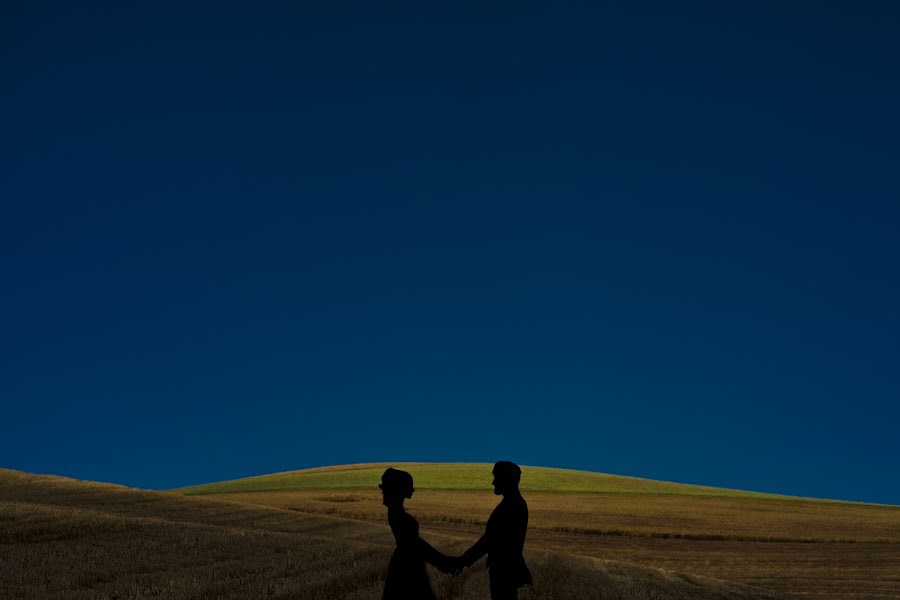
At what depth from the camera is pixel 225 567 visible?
61.8 ft

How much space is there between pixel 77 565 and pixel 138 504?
20298 mm

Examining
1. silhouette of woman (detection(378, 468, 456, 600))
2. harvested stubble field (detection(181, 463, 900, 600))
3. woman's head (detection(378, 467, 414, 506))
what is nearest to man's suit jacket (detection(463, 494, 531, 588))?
silhouette of woman (detection(378, 468, 456, 600))

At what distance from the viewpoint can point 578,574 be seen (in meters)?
21.2

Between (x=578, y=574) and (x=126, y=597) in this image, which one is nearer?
(x=126, y=597)

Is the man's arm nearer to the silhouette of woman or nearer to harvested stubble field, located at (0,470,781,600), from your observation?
the silhouette of woman

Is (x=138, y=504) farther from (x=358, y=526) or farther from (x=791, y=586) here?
(x=791, y=586)

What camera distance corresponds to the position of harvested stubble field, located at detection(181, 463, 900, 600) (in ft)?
105

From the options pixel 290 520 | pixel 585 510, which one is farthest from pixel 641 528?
pixel 290 520

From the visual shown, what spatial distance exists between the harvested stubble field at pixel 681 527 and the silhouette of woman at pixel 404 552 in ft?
72.9

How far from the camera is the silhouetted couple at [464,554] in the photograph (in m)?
8.29

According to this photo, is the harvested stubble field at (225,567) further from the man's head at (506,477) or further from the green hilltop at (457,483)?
the green hilltop at (457,483)

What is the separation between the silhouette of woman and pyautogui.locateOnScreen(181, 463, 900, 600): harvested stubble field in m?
22.2

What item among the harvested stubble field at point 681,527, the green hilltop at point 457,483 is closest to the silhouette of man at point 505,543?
the harvested stubble field at point 681,527

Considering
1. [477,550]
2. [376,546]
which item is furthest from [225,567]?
[477,550]
